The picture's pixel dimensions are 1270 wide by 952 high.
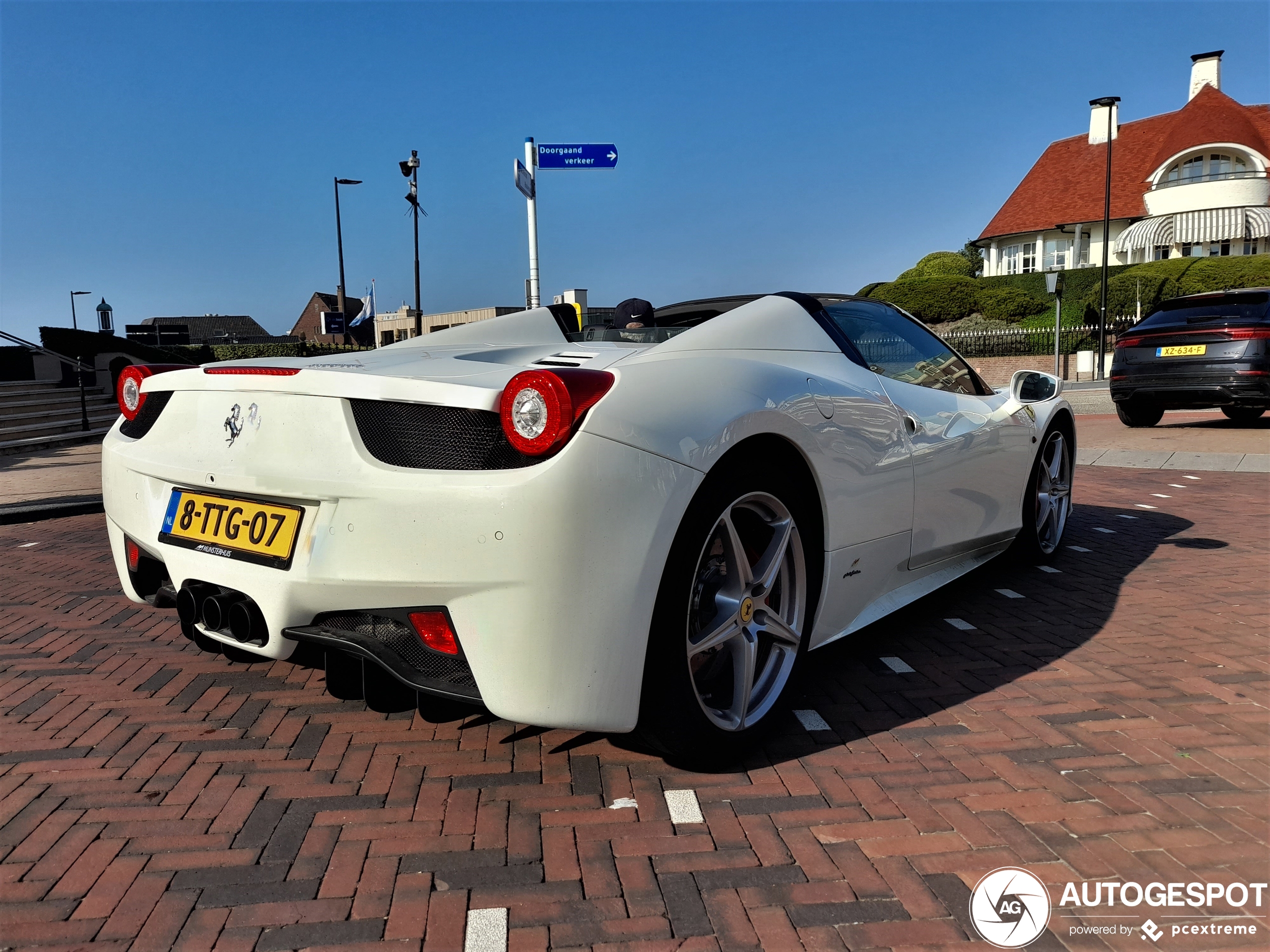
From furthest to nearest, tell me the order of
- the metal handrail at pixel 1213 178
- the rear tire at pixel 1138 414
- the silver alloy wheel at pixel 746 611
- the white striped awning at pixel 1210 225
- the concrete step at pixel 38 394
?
the metal handrail at pixel 1213 178 < the white striped awning at pixel 1210 225 < the concrete step at pixel 38 394 < the rear tire at pixel 1138 414 < the silver alloy wheel at pixel 746 611

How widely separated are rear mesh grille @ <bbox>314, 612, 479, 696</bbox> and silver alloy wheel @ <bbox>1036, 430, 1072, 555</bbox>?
347 centimetres

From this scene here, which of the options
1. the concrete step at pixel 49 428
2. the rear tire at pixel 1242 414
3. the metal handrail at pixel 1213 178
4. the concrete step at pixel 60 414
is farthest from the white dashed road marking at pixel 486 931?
the metal handrail at pixel 1213 178

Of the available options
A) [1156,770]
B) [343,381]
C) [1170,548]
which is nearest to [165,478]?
[343,381]

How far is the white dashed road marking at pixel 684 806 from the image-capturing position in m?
2.24


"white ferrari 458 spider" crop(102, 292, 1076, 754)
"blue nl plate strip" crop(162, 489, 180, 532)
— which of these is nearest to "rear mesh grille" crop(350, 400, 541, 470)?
"white ferrari 458 spider" crop(102, 292, 1076, 754)

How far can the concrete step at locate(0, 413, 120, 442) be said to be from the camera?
44.8 ft

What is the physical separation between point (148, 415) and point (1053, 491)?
4258mm

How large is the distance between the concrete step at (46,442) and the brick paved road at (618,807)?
1096 cm

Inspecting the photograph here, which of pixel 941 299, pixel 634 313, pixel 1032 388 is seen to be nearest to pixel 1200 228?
pixel 941 299

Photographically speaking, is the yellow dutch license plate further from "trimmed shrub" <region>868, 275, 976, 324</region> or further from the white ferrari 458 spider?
"trimmed shrub" <region>868, 275, 976, 324</region>

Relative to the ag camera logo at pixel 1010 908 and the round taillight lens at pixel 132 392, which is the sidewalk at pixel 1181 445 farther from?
the round taillight lens at pixel 132 392

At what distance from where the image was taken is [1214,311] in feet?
34.1

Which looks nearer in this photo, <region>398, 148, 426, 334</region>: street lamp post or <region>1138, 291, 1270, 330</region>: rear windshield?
<region>1138, 291, 1270, 330</region>: rear windshield

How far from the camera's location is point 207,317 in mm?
80438
